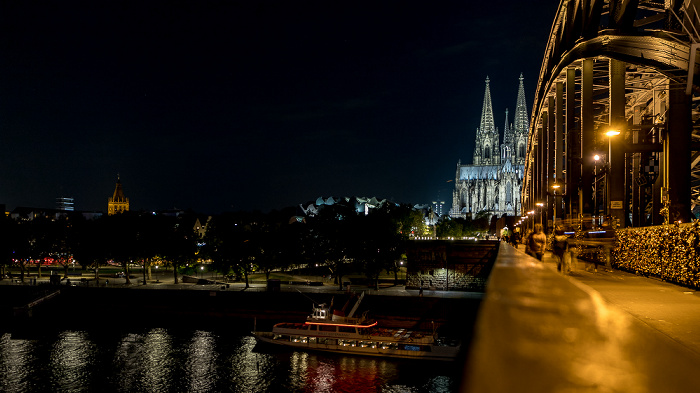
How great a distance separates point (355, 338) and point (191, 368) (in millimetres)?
12600

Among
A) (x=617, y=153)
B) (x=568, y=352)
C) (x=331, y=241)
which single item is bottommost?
(x=331, y=241)

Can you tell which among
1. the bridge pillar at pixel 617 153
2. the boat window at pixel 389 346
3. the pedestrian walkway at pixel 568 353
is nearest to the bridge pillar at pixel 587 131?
the bridge pillar at pixel 617 153

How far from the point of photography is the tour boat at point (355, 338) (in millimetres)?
40659

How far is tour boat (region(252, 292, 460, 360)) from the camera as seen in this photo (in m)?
40.7

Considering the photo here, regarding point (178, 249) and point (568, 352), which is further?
point (178, 249)

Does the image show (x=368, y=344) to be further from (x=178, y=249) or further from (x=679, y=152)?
(x=178, y=249)

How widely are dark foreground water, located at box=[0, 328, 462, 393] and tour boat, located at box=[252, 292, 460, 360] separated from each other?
80 centimetres

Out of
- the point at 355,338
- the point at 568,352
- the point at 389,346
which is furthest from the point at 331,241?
the point at 568,352

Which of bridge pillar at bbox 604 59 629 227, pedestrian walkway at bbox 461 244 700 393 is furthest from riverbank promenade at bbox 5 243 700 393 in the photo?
bridge pillar at bbox 604 59 629 227

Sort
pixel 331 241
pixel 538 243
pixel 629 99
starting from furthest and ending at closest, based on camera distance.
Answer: pixel 331 241
pixel 629 99
pixel 538 243

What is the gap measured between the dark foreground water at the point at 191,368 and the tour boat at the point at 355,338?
0.80 m

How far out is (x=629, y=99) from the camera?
1528 inches

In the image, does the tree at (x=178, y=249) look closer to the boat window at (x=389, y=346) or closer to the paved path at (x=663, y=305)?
the boat window at (x=389, y=346)

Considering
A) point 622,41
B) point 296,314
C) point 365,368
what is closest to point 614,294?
point 622,41
